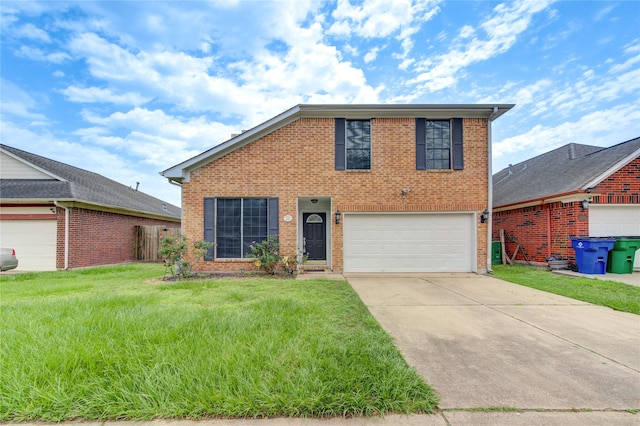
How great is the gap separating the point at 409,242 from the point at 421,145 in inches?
127

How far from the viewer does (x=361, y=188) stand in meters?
8.77

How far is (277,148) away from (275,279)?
13.7ft

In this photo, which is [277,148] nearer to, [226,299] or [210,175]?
[210,175]

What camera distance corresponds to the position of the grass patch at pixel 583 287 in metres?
5.07

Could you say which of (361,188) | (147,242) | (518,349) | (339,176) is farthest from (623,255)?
(147,242)

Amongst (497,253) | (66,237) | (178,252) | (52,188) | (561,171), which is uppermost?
(561,171)

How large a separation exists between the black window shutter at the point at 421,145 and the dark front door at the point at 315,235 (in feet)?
12.5

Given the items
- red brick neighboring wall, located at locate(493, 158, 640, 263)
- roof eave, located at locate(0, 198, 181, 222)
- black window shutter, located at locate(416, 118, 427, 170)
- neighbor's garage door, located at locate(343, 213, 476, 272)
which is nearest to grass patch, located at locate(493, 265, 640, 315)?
red brick neighboring wall, located at locate(493, 158, 640, 263)

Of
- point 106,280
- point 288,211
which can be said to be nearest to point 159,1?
point 288,211

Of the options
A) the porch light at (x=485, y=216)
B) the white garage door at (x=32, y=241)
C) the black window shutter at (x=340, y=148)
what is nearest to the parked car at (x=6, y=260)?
the white garage door at (x=32, y=241)

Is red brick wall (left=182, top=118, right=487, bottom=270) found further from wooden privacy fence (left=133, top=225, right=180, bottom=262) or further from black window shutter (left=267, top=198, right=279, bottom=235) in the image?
wooden privacy fence (left=133, top=225, right=180, bottom=262)

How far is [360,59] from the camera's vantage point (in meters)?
11.6

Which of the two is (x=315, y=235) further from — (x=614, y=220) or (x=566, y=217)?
(x=614, y=220)

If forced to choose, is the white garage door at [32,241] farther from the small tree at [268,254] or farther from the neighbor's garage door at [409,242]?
the neighbor's garage door at [409,242]
